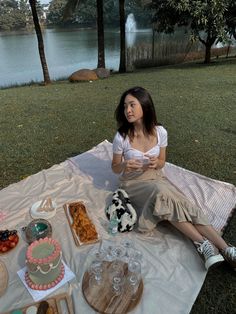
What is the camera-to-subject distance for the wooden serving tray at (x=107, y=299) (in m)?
2.08

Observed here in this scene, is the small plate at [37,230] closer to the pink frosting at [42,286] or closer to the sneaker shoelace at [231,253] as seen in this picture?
the pink frosting at [42,286]

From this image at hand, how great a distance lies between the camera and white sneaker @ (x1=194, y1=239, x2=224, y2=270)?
7.75 feet

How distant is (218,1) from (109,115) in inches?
284

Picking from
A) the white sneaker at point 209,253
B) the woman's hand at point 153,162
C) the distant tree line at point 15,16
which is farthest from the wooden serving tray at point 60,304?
the distant tree line at point 15,16

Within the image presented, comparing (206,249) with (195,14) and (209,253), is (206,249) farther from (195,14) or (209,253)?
(195,14)

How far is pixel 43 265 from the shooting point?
2193 millimetres

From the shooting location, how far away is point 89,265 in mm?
2514

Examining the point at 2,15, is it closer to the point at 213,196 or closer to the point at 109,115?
the point at 109,115

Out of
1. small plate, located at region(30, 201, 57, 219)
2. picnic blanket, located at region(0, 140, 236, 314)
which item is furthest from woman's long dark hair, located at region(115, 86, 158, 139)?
small plate, located at region(30, 201, 57, 219)

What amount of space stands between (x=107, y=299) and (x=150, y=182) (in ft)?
3.67

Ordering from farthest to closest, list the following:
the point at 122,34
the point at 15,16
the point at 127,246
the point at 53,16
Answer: the point at 53,16 → the point at 15,16 → the point at 122,34 → the point at 127,246

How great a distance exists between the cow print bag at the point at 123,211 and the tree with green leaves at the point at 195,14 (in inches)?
382

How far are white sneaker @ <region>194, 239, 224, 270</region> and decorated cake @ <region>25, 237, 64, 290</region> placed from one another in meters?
1.21

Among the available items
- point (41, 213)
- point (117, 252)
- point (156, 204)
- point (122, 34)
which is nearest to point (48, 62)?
point (122, 34)
